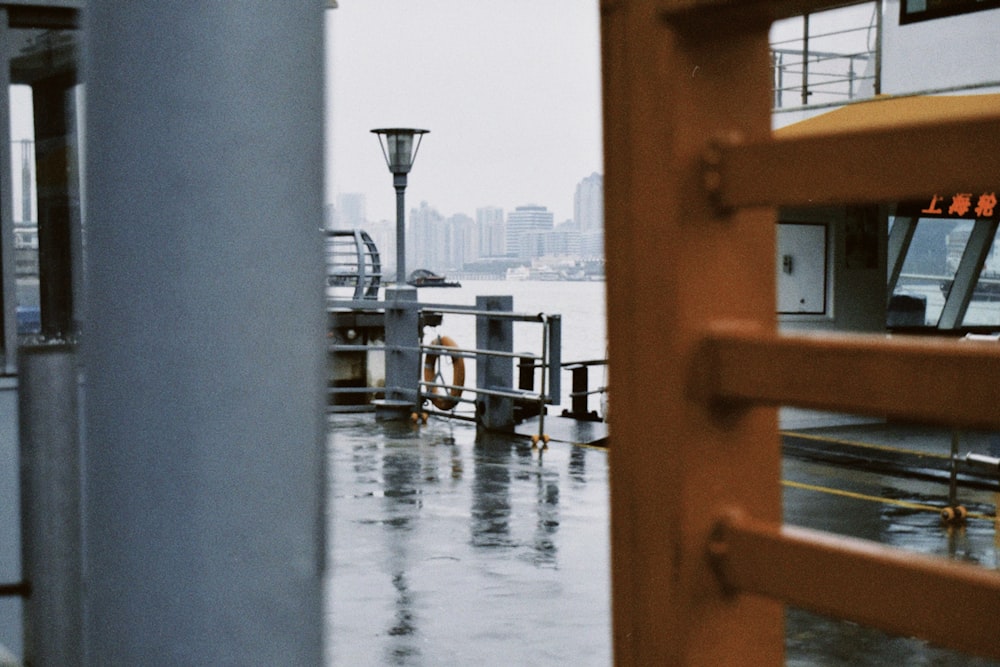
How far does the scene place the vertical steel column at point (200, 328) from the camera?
1531mm

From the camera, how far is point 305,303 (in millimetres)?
1586

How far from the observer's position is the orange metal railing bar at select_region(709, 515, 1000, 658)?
3.29ft

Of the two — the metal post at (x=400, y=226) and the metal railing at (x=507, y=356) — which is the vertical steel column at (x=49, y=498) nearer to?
the metal railing at (x=507, y=356)

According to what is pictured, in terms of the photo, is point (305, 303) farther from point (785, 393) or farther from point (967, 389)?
point (967, 389)

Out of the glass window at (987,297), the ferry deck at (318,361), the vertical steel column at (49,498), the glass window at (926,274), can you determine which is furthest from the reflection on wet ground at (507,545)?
the glass window at (987,297)

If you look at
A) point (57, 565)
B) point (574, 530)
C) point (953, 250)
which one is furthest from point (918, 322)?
point (57, 565)

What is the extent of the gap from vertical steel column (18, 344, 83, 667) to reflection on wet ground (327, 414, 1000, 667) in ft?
5.74

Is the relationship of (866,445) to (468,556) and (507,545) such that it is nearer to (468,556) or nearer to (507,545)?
(507,545)

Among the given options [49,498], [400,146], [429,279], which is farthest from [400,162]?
[429,279]

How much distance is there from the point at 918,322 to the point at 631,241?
55.4 feet

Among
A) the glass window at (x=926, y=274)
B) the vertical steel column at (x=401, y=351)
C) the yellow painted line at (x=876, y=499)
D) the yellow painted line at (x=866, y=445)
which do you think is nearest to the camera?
the yellow painted line at (x=876, y=499)

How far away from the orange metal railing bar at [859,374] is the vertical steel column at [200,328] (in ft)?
1.93

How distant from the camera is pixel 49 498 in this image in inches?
96.4

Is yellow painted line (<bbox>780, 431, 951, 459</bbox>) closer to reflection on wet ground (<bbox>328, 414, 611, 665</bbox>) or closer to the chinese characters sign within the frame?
reflection on wet ground (<bbox>328, 414, 611, 665</bbox>)
